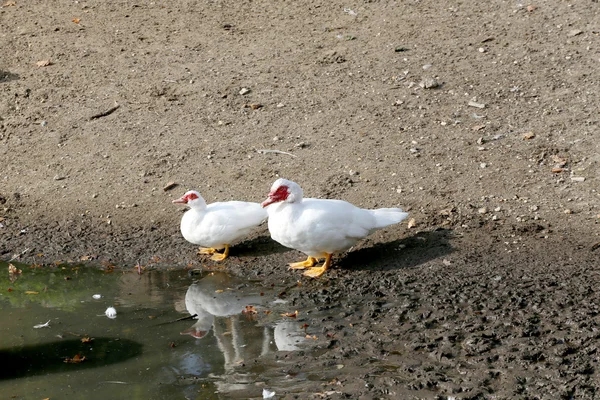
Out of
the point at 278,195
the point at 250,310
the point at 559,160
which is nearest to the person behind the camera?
the point at 250,310

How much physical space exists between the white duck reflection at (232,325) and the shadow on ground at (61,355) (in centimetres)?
47

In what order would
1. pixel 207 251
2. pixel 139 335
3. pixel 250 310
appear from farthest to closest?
1. pixel 207 251
2. pixel 250 310
3. pixel 139 335

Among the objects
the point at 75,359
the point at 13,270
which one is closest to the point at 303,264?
the point at 75,359

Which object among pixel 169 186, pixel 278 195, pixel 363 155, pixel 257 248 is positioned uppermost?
pixel 278 195

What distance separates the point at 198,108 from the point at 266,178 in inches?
62.0

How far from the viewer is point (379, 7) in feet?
34.4

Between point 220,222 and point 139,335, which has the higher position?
point 220,222

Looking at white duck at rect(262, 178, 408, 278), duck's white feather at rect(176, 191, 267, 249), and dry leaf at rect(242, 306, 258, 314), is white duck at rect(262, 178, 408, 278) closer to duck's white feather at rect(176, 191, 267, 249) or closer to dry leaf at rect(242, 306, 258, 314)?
duck's white feather at rect(176, 191, 267, 249)

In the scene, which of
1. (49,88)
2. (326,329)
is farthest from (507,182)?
(49,88)

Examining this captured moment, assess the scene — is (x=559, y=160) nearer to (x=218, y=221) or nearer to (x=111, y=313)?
(x=218, y=221)

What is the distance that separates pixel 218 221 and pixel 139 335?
51.5 inches

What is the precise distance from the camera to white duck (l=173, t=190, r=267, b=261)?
6.96m

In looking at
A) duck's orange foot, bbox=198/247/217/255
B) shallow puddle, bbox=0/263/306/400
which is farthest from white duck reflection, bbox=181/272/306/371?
duck's orange foot, bbox=198/247/217/255

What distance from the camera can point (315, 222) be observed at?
647cm
